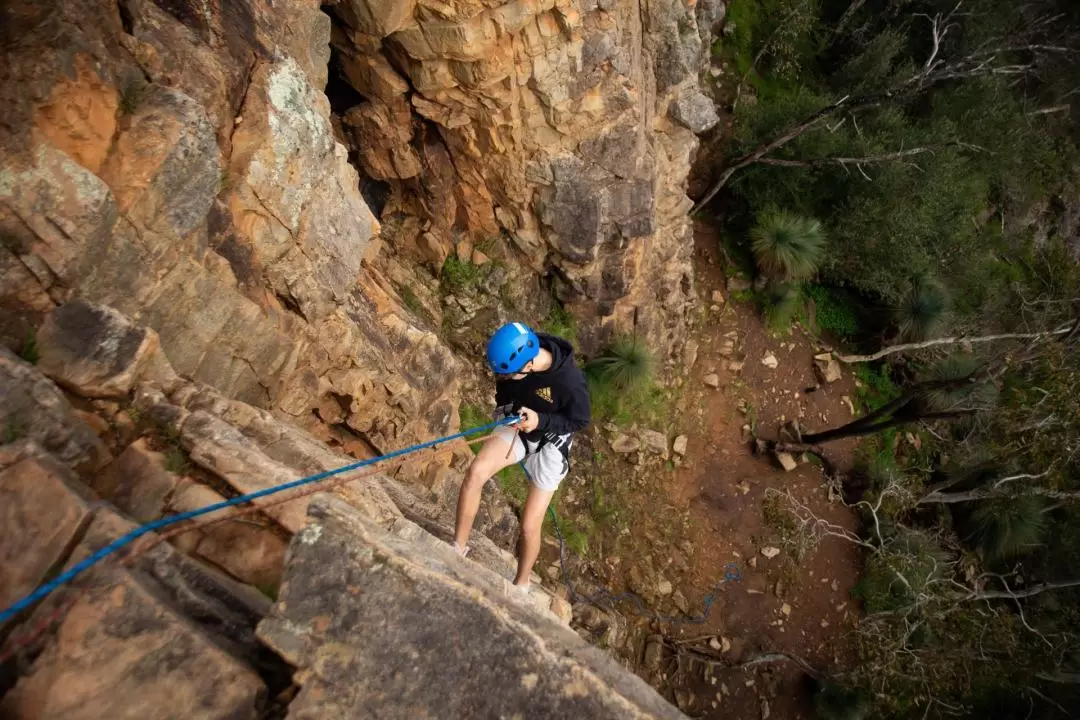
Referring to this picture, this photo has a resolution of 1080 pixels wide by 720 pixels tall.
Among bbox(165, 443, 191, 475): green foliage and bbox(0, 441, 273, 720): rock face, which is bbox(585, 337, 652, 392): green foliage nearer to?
bbox(165, 443, 191, 475): green foliage

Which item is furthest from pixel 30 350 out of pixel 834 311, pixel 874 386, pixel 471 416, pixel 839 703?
pixel 874 386

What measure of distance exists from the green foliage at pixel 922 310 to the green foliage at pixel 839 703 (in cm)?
702

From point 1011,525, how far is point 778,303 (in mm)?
5566

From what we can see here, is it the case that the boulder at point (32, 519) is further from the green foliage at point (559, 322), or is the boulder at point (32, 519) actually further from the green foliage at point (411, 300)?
the green foliage at point (559, 322)

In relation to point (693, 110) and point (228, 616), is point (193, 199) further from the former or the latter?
point (693, 110)

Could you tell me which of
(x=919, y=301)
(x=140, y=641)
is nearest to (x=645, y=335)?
(x=919, y=301)

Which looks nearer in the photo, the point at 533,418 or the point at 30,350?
the point at 30,350

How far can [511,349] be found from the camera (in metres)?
3.94

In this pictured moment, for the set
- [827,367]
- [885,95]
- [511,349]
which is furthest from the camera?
[827,367]

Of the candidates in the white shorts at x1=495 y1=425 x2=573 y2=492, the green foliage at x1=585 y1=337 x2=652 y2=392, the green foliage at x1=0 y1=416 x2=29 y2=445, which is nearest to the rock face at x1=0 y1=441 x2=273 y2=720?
the green foliage at x1=0 y1=416 x2=29 y2=445

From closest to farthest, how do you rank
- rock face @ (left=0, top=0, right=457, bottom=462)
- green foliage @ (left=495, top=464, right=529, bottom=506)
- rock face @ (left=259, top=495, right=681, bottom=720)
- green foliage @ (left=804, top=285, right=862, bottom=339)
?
rock face @ (left=259, top=495, right=681, bottom=720) < rock face @ (left=0, top=0, right=457, bottom=462) < green foliage @ (left=495, top=464, right=529, bottom=506) < green foliage @ (left=804, top=285, right=862, bottom=339)

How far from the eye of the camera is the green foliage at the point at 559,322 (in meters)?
10.1

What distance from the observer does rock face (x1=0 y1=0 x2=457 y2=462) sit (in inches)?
130

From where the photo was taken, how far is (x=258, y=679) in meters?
2.35
